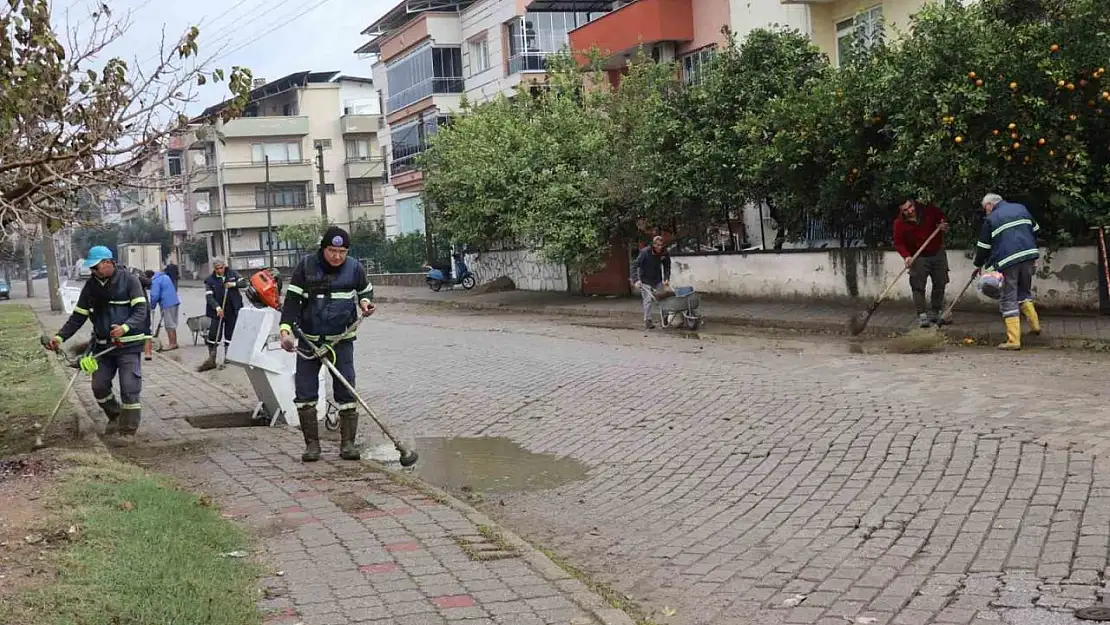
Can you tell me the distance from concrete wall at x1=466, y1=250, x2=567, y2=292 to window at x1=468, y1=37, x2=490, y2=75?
358 inches

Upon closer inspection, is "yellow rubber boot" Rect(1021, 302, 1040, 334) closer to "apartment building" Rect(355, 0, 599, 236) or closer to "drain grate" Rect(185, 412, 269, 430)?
"drain grate" Rect(185, 412, 269, 430)

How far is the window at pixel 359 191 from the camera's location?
70688 mm

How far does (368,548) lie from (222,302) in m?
12.8

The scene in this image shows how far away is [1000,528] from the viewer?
585 cm

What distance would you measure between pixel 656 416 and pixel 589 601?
16.2 ft

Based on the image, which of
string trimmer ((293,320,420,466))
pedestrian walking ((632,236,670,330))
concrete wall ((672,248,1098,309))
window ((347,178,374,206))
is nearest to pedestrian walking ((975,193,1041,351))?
concrete wall ((672,248,1098,309))

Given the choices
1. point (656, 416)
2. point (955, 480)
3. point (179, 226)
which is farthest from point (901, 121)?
point (179, 226)

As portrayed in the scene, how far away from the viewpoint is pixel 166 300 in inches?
765

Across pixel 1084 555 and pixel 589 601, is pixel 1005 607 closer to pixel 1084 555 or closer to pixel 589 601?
pixel 1084 555

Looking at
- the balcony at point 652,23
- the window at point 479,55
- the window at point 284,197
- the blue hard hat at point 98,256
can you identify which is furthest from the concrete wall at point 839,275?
the window at point 284,197

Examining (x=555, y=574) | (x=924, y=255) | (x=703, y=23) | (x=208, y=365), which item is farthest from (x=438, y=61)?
(x=555, y=574)

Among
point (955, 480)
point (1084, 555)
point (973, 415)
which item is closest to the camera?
point (1084, 555)

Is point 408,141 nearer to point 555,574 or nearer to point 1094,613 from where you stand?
point 555,574

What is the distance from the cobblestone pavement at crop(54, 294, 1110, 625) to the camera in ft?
17.0
